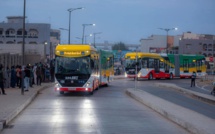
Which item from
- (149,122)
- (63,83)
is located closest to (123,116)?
(149,122)

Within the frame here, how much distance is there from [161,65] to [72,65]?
3304 centimetres

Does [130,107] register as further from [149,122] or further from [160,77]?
[160,77]

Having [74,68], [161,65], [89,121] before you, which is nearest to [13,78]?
[74,68]

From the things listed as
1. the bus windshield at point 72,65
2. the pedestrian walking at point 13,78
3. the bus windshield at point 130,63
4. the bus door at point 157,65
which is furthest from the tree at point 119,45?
the bus windshield at point 72,65

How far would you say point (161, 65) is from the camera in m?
61.6

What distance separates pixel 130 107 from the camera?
22.8m

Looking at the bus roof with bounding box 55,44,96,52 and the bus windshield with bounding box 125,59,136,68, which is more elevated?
the bus roof with bounding box 55,44,96,52

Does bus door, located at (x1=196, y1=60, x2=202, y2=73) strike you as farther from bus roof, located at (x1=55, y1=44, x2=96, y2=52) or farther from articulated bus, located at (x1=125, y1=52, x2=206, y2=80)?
bus roof, located at (x1=55, y1=44, x2=96, y2=52)

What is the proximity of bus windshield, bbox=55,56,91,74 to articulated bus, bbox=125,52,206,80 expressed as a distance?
23.0m

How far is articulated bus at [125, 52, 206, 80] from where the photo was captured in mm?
57812

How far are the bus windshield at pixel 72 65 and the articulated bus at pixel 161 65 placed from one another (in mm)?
22977

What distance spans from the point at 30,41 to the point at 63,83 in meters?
59.5

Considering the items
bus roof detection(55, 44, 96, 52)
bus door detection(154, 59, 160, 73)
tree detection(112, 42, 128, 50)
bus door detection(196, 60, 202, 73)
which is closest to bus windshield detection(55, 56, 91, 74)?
bus roof detection(55, 44, 96, 52)

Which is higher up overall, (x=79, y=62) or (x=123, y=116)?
(x=79, y=62)
